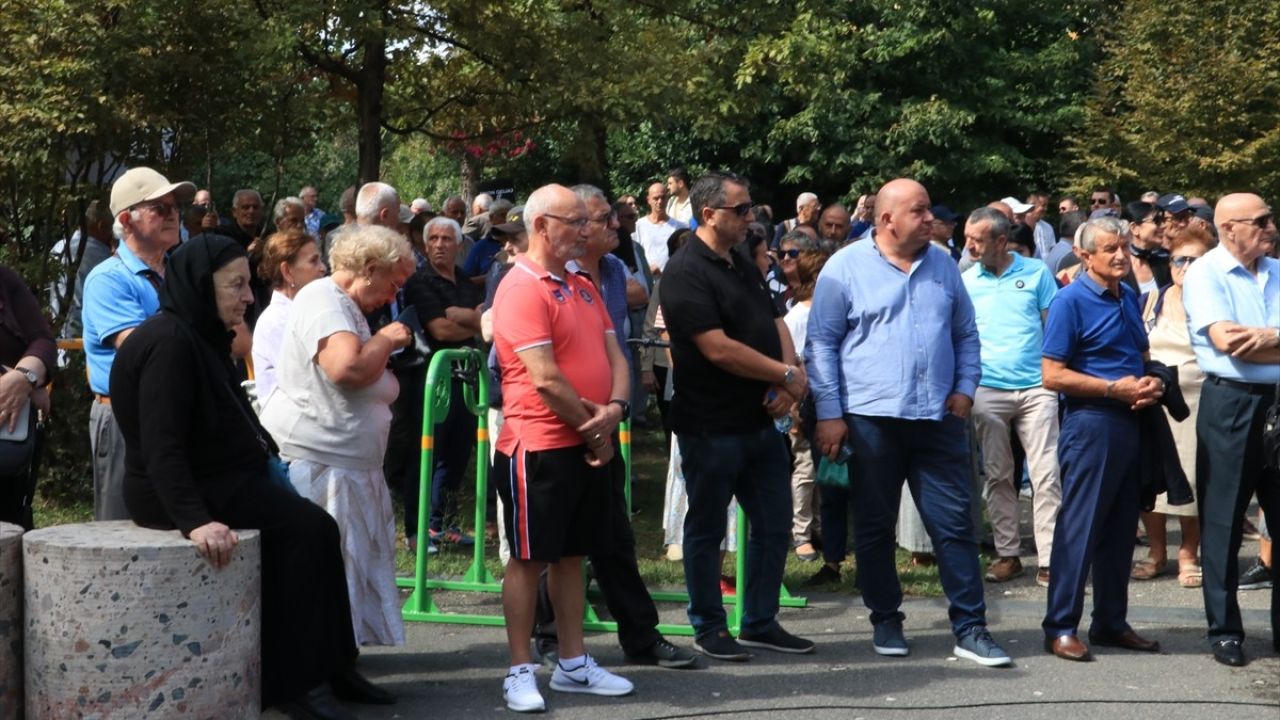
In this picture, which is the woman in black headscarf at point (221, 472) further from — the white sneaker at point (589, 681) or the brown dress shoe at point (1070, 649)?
the brown dress shoe at point (1070, 649)

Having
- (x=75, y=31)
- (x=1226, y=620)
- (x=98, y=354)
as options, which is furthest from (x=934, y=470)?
(x=75, y=31)

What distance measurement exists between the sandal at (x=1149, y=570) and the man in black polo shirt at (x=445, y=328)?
400cm

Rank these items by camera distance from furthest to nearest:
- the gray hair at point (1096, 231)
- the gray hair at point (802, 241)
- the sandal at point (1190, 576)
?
the gray hair at point (802, 241) → the sandal at point (1190, 576) → the gray hair at point (1096, 231)

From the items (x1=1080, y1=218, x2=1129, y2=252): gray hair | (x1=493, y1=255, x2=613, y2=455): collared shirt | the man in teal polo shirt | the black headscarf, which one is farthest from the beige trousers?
the black headscarf

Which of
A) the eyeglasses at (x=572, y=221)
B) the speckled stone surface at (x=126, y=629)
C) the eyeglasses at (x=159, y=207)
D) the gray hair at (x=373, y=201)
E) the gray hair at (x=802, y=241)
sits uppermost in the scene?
the gray hair at (x=373, y=201)

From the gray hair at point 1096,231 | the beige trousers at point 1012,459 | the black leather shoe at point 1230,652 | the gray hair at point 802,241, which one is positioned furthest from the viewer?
the gray hair at point 802,241

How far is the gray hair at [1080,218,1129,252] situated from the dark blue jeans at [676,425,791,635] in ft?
5.58

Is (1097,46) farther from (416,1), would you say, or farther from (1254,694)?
(1254,694)

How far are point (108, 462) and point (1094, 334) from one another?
14.6 ft

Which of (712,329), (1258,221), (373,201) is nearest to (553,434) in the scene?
(712,329)

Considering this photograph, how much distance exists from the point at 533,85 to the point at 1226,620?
7.42m

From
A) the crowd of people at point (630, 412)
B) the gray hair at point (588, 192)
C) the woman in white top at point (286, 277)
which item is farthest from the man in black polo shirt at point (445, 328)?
the gray hair at point (588, 192)

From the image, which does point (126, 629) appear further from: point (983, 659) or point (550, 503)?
point (983, 659)

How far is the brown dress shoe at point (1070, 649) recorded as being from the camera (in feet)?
24.7
